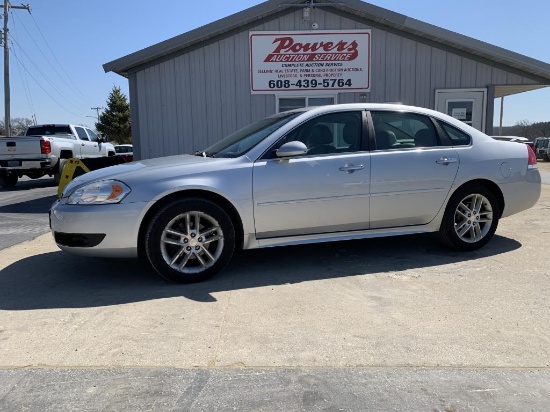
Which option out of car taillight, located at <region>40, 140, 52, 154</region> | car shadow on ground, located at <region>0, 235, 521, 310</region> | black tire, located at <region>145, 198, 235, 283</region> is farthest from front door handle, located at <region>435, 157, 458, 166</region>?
car taillight, located at <region>40, 140, 52, 154</region>

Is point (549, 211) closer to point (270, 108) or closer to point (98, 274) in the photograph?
point (270, 108)

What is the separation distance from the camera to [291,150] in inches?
160

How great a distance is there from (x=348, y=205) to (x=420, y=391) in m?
2.26

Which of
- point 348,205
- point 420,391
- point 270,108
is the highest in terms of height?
point 270,108

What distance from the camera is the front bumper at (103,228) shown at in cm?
381

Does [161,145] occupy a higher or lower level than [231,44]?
lower

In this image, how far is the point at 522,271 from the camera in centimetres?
431

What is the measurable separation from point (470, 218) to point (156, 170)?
3.34 m

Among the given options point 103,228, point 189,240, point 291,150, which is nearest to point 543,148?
point 291,150

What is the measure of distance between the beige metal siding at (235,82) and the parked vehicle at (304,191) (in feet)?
16.8

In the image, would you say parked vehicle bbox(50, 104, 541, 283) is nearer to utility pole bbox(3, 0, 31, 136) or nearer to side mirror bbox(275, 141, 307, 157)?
side mirror bbox(275, 141, 307, 157)

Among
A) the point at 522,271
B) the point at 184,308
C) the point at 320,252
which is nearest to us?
the point at 184,308

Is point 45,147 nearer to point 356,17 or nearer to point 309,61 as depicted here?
point 309,61

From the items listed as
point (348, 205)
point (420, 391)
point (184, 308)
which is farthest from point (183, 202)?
point (420, 391)
